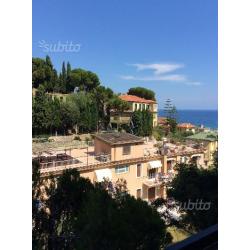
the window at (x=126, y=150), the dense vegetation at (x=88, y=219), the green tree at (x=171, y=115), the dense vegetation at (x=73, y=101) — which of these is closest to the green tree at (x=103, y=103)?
the dense vegetation at (x=73, y=101)

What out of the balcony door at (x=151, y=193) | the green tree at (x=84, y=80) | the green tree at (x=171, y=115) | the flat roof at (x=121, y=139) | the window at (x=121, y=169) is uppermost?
the green tree at (x=84, y=80)

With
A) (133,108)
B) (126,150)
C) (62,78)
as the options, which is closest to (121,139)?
(126,150)

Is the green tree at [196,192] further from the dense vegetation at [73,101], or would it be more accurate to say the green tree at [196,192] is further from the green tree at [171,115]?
the dense vegetation at [73,101]

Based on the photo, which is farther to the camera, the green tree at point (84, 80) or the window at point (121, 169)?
the window at point (121, 169)

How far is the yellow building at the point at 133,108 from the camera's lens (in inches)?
124

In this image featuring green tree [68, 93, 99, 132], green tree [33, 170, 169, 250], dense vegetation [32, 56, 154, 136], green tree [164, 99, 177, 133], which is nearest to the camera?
green tree [33, 170, 169, 250]

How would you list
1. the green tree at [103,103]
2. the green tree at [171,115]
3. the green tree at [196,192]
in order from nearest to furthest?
the green tree at [196,192], the green tree at [171,115], the green tree at [103,103]

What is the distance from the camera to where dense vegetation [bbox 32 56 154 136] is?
300 cm

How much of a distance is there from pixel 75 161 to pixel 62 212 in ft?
3.13

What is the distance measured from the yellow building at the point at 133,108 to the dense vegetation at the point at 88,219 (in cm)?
124

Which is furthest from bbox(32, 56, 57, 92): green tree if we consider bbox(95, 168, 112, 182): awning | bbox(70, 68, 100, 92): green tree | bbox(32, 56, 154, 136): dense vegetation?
bbox(95, 168, 112, 182): awning

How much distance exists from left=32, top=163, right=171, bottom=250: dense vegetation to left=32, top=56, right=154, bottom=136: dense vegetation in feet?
Answer: 2.72

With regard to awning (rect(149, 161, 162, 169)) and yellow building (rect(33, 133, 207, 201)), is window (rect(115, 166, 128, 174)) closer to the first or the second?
yellow building (rect(33, 133, 207, 201))
